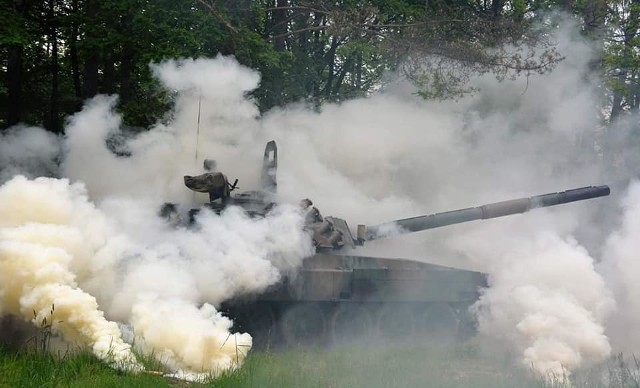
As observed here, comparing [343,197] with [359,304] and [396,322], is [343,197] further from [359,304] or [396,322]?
[359,304]

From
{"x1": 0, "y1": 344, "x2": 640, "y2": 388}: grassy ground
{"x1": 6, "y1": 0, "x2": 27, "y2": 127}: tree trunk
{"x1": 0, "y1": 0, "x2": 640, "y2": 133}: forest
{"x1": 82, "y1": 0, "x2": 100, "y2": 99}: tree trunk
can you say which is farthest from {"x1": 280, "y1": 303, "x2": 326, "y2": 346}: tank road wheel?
{"x1": 6, "y1": 0, "x2": 27, "y2": 127}: tree trunk

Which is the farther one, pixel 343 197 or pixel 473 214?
pixel 343 197

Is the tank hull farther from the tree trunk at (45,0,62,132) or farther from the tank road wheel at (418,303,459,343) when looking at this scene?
the tree trunk at (45,0,62,132)

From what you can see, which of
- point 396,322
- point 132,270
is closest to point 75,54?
point 396,322

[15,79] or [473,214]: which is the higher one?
[15,79]

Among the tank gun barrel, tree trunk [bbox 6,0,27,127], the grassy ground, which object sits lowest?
the grassy ground

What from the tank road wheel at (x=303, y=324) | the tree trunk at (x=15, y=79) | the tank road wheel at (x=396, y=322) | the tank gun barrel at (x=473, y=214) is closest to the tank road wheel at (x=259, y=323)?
the tank road wheel at (x=303, y=324)

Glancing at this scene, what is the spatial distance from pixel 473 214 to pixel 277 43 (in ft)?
26.1

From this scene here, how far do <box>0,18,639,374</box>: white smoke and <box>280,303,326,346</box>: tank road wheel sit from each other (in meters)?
0.84

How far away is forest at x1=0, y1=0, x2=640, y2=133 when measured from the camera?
49.8ft

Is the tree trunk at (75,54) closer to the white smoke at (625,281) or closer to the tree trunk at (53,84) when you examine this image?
the tree trunk at (53,84)

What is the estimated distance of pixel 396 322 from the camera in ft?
38.0

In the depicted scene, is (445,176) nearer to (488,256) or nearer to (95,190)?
(488,256)

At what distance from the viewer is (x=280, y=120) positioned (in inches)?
652
